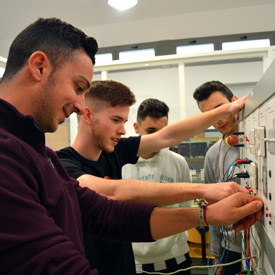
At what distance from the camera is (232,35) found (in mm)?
4145

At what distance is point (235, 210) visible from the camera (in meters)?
0.86

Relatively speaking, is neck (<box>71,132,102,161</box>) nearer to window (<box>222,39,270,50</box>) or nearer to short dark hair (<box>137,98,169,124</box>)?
short dark hair (<box>137,98,169,124</box>)

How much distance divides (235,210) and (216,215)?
70 millimetres

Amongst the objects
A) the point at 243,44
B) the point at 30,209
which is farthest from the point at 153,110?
the point at 243,44

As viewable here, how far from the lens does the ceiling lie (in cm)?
378

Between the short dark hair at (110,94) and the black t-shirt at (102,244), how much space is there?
29 centimetres

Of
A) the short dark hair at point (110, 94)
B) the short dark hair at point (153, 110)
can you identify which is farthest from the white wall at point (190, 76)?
the short dark hair at point (110, 94)

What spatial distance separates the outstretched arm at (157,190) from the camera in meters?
0.95

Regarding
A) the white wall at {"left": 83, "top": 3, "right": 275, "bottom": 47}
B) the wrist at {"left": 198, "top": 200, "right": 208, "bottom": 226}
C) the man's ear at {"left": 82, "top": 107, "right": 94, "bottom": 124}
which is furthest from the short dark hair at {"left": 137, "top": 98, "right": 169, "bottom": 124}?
the white wall at {"left": 83, "top": 3, "right": 275, "bottom": 47}

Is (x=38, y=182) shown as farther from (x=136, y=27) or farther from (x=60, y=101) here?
(x=136, y=27)

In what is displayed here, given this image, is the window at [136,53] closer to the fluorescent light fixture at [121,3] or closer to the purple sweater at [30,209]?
the fluorescent light fixture at [121,3]

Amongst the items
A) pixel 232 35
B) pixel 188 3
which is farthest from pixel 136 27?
pixel 232 35

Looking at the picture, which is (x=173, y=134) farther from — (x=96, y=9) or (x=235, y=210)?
(x=96, y=9)

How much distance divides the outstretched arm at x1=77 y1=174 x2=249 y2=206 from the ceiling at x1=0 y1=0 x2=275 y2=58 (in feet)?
11.1
